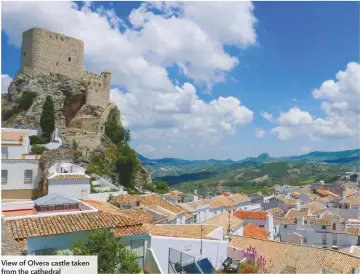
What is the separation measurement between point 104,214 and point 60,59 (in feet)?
113

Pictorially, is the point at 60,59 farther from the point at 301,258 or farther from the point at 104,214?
the point at 104,214

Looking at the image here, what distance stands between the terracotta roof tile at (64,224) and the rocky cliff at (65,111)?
73.1 ft

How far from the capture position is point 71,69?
4244cm

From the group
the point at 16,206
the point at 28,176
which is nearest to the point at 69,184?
the point at 28,176

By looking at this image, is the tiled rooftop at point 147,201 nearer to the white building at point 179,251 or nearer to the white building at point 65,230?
the white building at point 179,251

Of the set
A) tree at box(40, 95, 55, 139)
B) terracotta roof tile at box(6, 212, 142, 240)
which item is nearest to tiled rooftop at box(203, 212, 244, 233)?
terracotta roof tile at box(6, 212, 142, 240)

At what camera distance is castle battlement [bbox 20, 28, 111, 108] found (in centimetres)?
4022

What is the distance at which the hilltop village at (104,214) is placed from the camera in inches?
392

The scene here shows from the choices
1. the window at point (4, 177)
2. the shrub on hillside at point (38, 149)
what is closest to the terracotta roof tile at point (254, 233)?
the shrub on hillside at point (38, 149)

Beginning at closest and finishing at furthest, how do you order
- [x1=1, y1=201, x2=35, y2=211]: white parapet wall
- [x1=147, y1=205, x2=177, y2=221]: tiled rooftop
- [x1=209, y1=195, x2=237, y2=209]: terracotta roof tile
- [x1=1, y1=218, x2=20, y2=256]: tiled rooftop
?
[x1=1, y1=218, x2=20, y2=256]: tiled rooftop < [x1=1, y1=201, x2=35, y2=211]: white parapet wall < [x1=147, y1=205, x2=177, y2=221]: tiled rooftop < [x1=209, y1=195, x2=237, y2=209]: terracotta roof tile

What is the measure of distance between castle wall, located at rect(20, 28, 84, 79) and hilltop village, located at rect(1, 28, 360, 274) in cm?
11

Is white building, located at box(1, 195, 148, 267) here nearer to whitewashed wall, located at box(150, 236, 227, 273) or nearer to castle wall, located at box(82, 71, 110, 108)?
whitewashed wall, located at box(150, 236, 227, 273)

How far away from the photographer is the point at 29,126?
113 feet

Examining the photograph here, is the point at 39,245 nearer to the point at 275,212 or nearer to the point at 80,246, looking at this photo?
the point at 80,246
